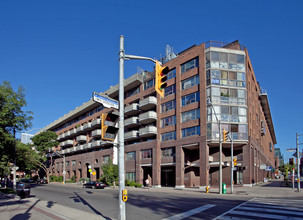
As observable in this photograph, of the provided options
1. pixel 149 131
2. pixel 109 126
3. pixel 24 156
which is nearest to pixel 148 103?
pixel 149 131

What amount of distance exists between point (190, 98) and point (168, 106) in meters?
4.94

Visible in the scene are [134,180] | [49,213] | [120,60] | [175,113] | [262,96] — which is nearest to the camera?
[120,60]

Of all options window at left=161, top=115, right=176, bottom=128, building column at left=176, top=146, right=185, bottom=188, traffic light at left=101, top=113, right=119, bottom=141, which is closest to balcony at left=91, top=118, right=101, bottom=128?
window at left=161, top=115, right=176, bottom=128

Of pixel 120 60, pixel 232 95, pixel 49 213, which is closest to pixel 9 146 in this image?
pixel 49 213

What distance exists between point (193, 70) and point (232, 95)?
23.7 feet

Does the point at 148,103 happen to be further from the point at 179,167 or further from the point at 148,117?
the point at 179,167

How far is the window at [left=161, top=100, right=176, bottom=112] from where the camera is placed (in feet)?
138

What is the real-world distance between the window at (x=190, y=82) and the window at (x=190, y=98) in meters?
1.62

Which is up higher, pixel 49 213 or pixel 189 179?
pixel 49 213

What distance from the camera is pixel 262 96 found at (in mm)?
56812

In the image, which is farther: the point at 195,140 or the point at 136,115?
the point at 136,115

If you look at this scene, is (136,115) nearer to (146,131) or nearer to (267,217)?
(146,131)

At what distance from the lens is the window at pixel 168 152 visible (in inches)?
1602

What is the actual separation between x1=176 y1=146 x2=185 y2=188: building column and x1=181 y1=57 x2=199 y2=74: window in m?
13.0
